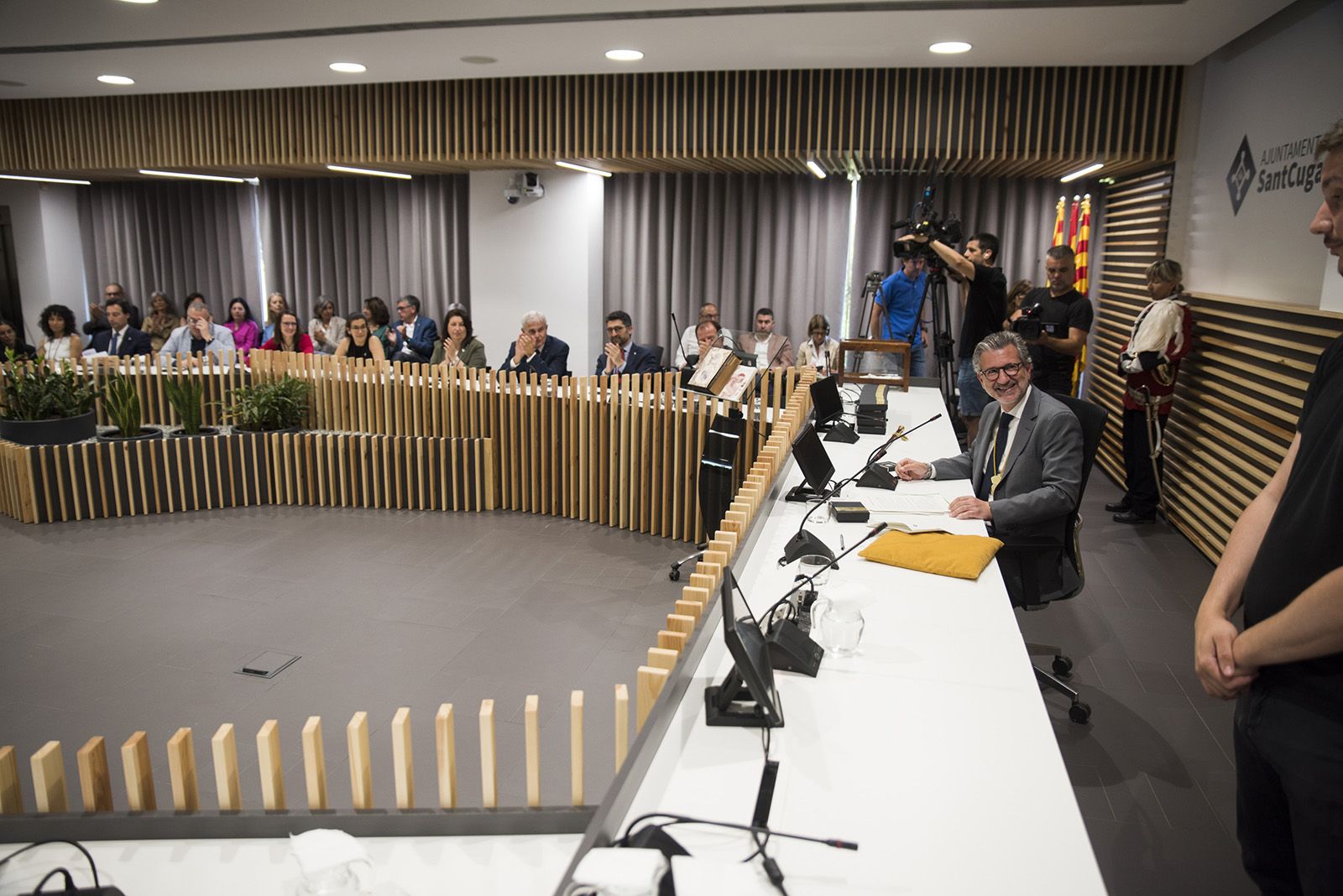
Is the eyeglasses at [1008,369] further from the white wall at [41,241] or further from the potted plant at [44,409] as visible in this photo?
the white wall at [41,241]

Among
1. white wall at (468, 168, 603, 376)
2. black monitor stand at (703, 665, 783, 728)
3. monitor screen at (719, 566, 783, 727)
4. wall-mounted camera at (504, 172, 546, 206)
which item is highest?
wall-mounted camera at (504, 172, 546, 206)

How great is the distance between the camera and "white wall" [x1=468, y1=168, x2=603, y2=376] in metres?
8.64

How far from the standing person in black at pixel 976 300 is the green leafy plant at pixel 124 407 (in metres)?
5.29

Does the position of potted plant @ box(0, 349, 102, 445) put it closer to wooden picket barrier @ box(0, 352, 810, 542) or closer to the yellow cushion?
wooden picket barrier @ box(0, 352, 810, 542)

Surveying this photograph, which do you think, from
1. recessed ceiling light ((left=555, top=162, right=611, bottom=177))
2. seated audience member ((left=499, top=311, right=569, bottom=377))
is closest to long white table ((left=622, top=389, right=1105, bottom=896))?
seated audience member ((left=499, top=311, right=569, bottom=377))

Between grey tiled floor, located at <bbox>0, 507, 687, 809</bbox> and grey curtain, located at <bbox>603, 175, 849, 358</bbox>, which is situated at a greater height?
grey curtain, located at <bbox>603, 175, 849, 358</bbox>

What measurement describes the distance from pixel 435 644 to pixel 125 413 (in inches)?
136

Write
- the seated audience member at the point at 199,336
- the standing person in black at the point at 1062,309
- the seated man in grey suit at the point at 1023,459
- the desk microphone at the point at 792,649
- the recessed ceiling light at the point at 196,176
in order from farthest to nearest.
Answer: the recessed ceiling light at the point at 196,176
the seated audience member at the point at 199,336
the standing person in black at the point at 1062,309
the seated man in grey suit at the point at 1023,459
the desk microphone at the point at 792,649

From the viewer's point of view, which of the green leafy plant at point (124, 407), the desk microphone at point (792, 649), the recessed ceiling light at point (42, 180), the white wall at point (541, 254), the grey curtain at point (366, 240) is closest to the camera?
the desk microphone at point (792, 649)

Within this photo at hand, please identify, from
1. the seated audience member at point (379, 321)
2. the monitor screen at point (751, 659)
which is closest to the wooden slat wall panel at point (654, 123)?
the seated audience member at point (379, 321)

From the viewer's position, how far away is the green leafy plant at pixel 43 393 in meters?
5.93

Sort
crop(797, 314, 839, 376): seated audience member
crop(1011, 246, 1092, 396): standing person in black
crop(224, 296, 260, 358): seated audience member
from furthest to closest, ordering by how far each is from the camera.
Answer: crop(224, 296, 260, 358): seated audience member → crop(797, 314, 839, 376): seated audience member → crop(1011, 246, 1092, 396): standing person in black

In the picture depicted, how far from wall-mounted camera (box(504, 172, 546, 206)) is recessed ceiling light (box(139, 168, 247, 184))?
3189 mm

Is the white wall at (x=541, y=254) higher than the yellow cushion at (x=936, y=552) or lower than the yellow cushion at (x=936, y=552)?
higher
